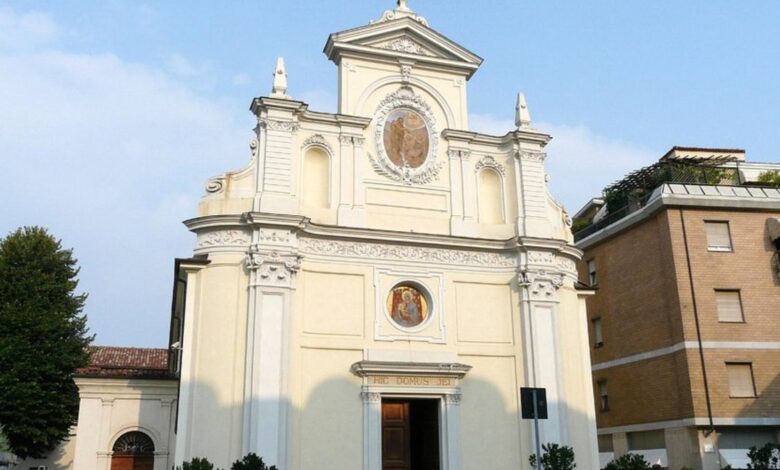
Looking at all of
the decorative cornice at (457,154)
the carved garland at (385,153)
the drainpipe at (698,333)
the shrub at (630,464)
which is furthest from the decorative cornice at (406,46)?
the shrub at (630,464)

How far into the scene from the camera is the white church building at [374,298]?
688 inches

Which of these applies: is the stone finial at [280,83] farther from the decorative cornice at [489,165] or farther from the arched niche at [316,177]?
the decorative cornice at [489,165]

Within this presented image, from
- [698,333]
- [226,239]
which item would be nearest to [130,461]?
[226,239]

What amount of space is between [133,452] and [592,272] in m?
18.2

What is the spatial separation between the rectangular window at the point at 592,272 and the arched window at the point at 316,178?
13.9 metres

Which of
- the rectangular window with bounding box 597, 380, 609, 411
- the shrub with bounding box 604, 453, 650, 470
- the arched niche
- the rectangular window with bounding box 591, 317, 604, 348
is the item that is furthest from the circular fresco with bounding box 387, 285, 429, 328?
the rectangular window with bounding box 597, 380, 609, 411

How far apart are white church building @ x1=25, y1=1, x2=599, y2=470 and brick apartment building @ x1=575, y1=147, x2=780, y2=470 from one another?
5001 mm

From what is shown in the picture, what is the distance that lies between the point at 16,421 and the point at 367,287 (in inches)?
662

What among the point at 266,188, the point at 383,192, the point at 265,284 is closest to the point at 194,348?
the point at 265,284

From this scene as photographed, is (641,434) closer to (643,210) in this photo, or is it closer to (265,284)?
→ (643,210)

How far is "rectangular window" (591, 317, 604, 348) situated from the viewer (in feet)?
93.7

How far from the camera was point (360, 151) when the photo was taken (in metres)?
20.2

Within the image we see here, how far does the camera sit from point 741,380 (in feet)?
77.3

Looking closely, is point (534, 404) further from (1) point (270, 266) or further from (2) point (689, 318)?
(2) point (689, 318)
